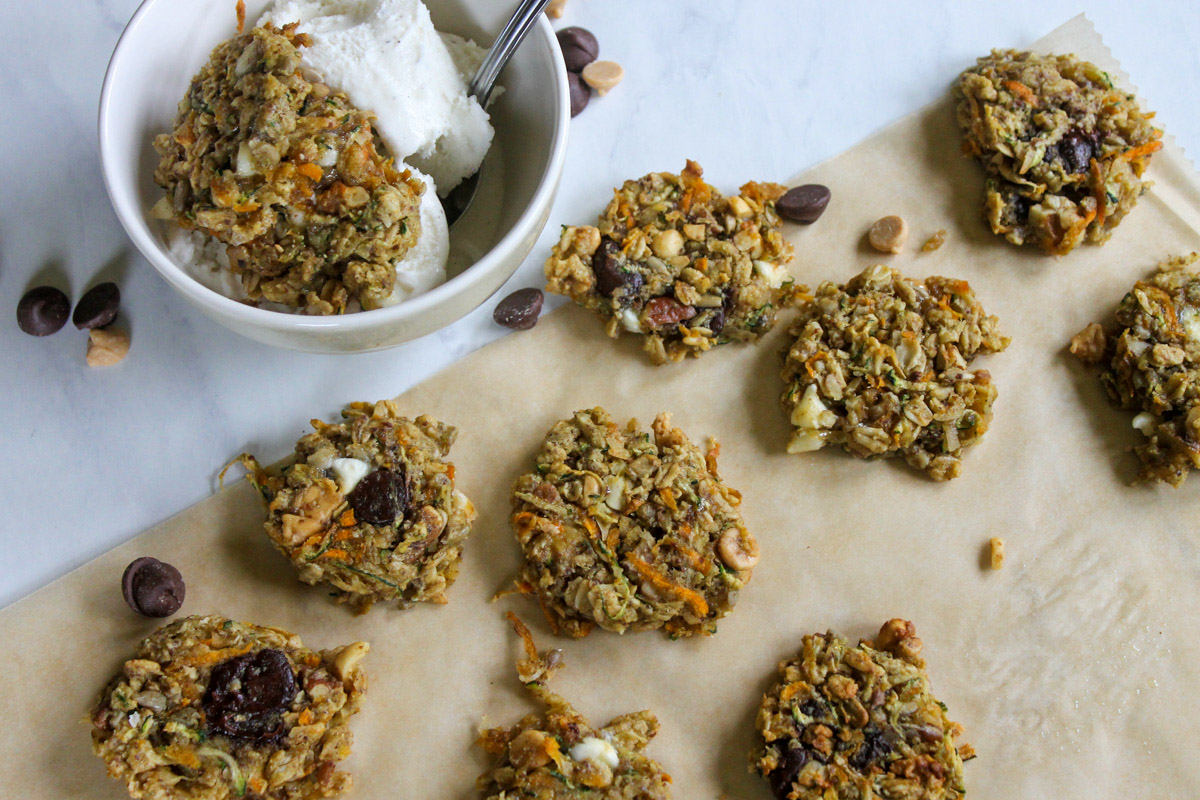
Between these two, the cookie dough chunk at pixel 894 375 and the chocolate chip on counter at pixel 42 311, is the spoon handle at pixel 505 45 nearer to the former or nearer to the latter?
the cookie dough chunk at pixel 894 375

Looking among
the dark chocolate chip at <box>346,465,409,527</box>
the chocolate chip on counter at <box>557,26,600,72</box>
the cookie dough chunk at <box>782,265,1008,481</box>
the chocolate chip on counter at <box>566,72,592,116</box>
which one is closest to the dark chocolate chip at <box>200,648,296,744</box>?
the dark chocolate chip at <box>346,465,409,527</box>

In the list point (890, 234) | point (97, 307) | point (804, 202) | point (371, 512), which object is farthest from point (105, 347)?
point (890, 234)

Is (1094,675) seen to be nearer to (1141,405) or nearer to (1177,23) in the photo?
(1141,405)

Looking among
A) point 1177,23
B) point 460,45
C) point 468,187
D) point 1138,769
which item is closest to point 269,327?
point 468,187

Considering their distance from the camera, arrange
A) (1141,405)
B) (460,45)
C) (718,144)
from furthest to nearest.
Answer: (718,144)
(1141,405)
(460,45)

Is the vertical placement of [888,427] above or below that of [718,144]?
below

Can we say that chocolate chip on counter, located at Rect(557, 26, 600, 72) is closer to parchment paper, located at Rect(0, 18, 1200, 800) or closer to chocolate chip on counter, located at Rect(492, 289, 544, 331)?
parchment paper, located at Rect(0, 18, 1200, 800)

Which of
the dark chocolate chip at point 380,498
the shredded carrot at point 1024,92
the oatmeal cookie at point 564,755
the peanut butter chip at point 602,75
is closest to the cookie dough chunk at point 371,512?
the dark chocolate chip at point 380,498
